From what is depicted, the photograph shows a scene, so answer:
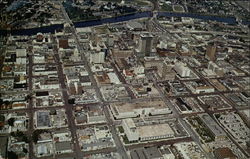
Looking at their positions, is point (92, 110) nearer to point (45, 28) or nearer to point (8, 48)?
point (8, 48)

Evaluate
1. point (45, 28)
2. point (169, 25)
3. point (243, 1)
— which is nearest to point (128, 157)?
point (45, 28)

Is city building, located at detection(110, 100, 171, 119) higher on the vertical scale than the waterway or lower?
lower

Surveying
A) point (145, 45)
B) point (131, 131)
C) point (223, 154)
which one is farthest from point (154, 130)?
point (145, 45)

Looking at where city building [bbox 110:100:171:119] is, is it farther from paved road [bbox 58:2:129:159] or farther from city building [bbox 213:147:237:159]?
city building [bbox 213:147:237:159]

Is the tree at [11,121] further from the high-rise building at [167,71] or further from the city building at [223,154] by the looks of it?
the high-rise building at [167,71]

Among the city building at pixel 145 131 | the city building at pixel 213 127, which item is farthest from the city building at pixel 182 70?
the city building at pixel 145 131

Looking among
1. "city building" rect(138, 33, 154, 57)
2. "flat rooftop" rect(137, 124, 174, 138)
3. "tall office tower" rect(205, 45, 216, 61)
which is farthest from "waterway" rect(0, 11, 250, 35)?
"flat rooftop" rect(137, 124, 174, 138)

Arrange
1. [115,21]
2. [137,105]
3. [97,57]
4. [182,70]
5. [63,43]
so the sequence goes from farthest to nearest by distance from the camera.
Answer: [115,21]
[63,43]
[97,57]
[182,70]
[137,105]

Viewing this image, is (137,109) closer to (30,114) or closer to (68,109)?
(68,109)
